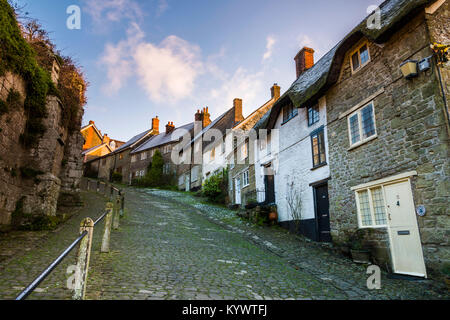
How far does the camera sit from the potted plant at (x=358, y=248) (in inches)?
317

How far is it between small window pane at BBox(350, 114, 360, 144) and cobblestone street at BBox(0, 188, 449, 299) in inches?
152

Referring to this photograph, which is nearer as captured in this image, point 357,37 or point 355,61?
point 357,37

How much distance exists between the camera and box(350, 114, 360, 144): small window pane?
957cm

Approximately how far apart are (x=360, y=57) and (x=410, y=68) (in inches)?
104

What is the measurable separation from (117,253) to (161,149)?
33098 mm

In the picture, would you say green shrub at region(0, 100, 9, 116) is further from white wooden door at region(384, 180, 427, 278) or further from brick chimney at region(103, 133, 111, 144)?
brick chimney at region(103, 133, 111, 144)

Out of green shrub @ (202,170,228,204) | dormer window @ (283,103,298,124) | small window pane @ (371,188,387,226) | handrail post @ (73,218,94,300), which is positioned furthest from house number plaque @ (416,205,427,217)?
green shrub @ (202,170,228,204)

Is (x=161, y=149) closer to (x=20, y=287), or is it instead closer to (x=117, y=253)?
(x=117, y=253)

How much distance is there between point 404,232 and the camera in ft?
24.4

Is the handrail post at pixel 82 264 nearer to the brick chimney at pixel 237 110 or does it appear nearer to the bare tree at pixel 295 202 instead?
the bare tree at pixel 295 202

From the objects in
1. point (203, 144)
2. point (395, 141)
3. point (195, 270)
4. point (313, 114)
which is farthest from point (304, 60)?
point (203, 144)

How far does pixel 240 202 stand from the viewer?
794 inches

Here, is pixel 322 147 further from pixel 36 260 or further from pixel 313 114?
pixel 36 260

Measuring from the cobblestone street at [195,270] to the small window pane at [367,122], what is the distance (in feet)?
13.0
